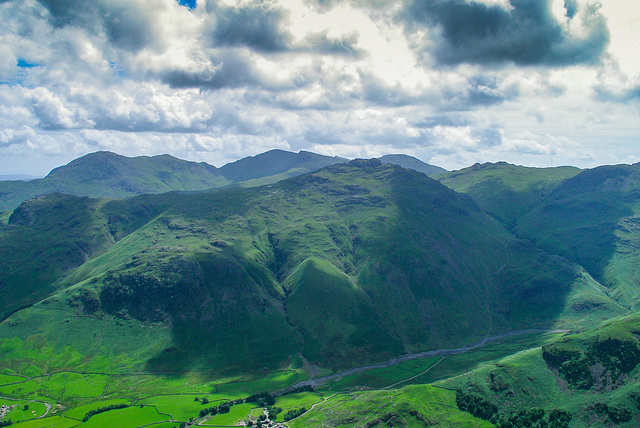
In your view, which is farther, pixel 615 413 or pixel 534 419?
pixel 534 419

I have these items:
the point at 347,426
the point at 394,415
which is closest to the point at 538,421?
the point at 394,415

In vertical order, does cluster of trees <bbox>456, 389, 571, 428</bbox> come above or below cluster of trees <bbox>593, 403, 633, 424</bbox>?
below

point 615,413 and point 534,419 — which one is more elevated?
point 615,413

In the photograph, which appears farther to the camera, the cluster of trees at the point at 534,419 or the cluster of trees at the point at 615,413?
the cluster of trees at the point at 534,419

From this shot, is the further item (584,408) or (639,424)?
(584,408)

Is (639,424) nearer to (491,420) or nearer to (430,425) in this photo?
(491,420)

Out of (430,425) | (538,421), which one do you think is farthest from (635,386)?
(430,425)

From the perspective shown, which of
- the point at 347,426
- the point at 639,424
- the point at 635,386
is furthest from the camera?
the point at 347,426

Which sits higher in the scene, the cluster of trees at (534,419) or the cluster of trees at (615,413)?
the cluster of trees at (615,413)

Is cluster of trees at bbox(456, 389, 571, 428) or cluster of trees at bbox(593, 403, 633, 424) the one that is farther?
cluster of trees at bbox(456, 389, 571, 428)

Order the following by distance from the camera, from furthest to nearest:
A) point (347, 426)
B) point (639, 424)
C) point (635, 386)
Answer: point (347, 426) < point (635, 386) < point (639, 424)

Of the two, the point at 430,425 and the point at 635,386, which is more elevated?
the point at 635,386
